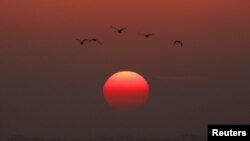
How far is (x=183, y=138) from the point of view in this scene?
11556 centimetres

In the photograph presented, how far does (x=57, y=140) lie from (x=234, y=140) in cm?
6259

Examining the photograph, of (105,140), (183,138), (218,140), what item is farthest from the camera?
(105,140)

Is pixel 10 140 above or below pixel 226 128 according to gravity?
above

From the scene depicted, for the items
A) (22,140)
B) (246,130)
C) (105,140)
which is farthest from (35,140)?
(246,130)

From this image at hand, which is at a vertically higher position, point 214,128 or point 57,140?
point 57,140

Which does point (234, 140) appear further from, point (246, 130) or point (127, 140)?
point (127, 140)

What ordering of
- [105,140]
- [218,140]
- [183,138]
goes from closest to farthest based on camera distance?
[218,140], [183,138], [105,140]

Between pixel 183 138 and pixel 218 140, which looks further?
pixel 183 138

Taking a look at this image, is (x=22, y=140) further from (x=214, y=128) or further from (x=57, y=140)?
(x=214, y=128)

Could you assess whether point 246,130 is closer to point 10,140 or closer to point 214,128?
point 214,128

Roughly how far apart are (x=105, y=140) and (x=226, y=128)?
2522 inches

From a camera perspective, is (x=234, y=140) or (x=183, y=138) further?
(x=183, y=138)

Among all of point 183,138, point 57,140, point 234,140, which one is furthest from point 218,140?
point 57,140

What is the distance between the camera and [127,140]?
128250mm
